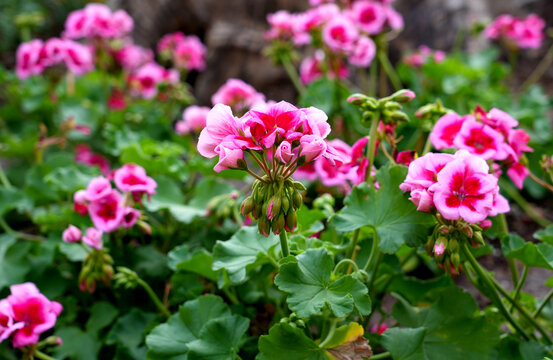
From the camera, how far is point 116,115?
263 cm

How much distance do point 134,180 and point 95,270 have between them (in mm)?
272

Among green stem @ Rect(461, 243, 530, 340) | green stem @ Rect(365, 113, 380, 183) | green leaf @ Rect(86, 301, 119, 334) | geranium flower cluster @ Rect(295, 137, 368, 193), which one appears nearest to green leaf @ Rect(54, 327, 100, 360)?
green leaf @ Rect(86, 301, 119, 334)

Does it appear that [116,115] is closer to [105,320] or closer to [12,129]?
[12,129]

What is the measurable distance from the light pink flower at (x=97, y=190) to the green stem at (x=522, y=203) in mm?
1735

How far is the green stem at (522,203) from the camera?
223 cm

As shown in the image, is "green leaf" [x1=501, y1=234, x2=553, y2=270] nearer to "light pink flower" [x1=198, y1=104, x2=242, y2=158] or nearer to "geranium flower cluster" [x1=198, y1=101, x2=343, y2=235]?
"geranium flower cluster" [x1=198, y1=101, x2=343, y2=235]

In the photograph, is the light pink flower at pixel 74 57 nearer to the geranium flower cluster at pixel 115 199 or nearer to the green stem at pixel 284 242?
the geranium flower cluster at pixel 115 199

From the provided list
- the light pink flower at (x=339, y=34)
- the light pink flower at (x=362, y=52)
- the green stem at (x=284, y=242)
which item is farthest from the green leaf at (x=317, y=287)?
the light pink flower at (x=362, y=52)

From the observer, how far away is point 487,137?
120 centimetres

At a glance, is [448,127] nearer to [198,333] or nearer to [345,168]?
[345,168]

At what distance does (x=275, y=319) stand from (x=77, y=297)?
0.72 m

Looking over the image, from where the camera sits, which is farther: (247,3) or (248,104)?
(247,3)

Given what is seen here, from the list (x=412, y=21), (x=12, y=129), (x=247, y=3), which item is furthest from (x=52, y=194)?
(x=412, y=21)

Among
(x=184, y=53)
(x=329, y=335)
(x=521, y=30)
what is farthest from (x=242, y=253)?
(x=521, y=30)
